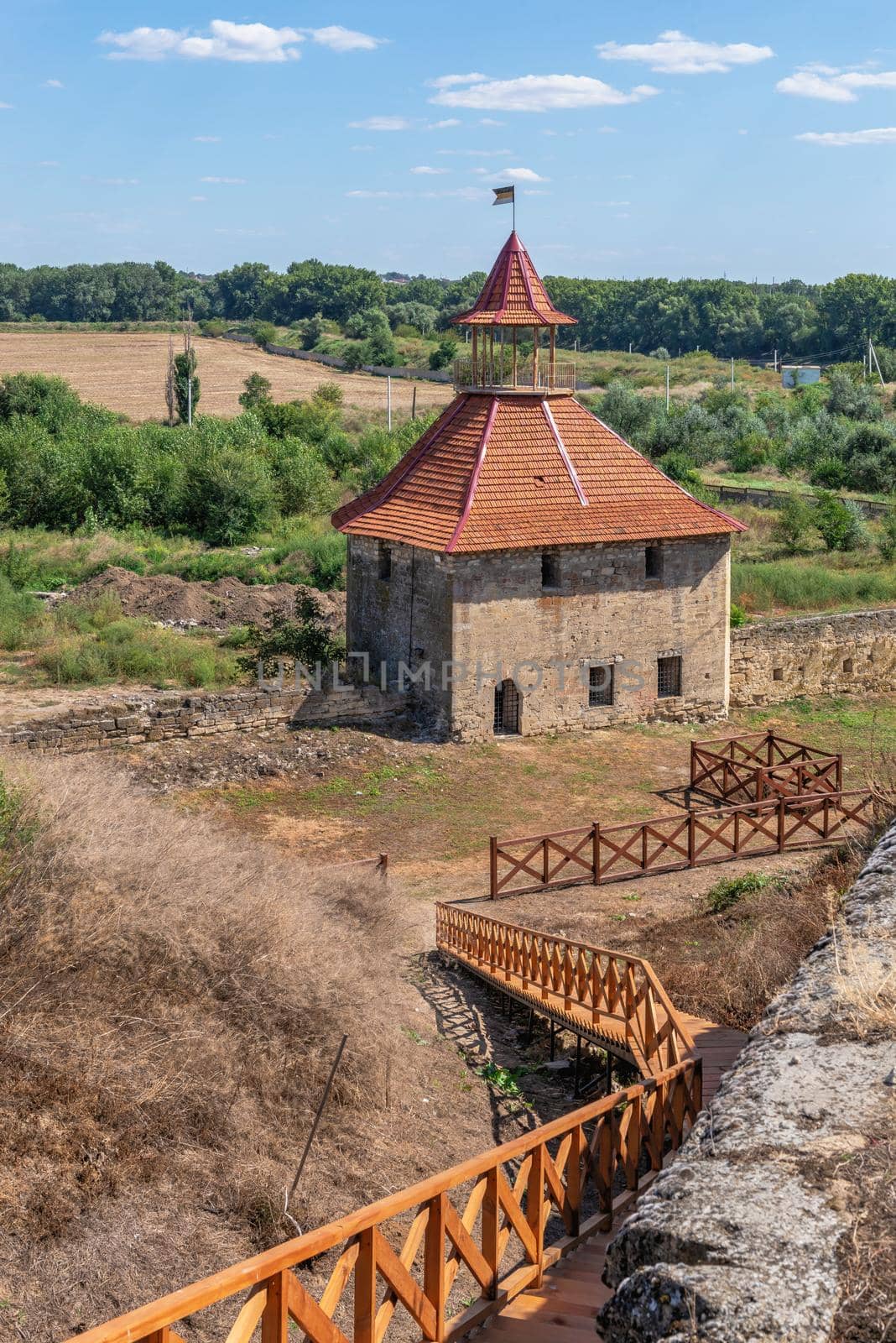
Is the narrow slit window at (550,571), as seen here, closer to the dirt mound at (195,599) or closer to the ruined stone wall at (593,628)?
the ruined stone wall at (593,628)

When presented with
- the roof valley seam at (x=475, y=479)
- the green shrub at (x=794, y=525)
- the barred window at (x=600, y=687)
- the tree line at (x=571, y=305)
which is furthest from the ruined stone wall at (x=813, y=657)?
the tree line at (x=571, y=305)

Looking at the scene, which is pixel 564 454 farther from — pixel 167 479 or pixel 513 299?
pixel 167 479

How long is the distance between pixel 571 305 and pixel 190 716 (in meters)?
97.5

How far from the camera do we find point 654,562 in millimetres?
23844

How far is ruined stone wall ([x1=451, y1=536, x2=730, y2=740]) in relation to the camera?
874 inches

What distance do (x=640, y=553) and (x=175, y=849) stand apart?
14.0 m

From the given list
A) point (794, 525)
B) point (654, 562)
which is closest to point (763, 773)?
point (654, 562)

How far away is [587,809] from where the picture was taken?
20.0 m

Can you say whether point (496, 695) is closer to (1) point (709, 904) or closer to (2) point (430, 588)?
(2) point (430, 588)

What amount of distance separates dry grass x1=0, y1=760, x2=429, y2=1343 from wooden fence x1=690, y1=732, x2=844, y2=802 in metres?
9.64

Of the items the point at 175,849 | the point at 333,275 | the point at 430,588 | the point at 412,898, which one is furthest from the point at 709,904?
the point at 333,275

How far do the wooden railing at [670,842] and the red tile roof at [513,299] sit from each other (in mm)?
9458

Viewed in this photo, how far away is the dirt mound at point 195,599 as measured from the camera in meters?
29.7

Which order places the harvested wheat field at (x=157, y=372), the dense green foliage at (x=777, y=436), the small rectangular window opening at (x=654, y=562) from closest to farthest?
1. the small rectangular window opening at (x=654, y=562)
2. the dense green foliage at (x=777, y=436)
3. the harvested wheat field at (x=157, y=372)
